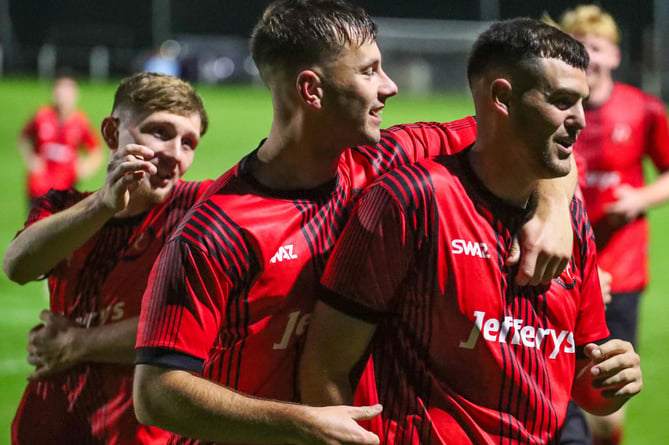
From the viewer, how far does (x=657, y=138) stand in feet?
21.6

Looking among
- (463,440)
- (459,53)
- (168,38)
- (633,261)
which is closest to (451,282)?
(463,440)

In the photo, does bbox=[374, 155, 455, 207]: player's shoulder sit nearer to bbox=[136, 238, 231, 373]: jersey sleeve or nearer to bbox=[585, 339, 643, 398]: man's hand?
bbox=[136, 238, 231, 373]: jersey sleeve

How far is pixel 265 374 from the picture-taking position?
288 cm

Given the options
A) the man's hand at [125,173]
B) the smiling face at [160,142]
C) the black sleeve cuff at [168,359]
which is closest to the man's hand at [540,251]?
the black sleeve cuff at [168,359]

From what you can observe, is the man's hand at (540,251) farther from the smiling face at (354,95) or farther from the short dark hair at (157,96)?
the short dark hair at (157,96)

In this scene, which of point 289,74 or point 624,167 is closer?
point 289,74

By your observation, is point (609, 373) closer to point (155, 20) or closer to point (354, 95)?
point (354, 95)

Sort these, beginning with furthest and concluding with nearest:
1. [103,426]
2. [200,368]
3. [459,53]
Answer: [459,53]
[103,426]
[200,368]

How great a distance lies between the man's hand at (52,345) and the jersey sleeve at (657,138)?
4.37 meters

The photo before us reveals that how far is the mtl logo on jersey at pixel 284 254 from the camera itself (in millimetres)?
2840

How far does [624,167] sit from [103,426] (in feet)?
13.6

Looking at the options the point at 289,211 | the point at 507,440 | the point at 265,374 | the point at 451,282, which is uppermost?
the point at 289,211

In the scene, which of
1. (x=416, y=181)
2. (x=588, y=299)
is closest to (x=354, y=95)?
(x=416, y=181)

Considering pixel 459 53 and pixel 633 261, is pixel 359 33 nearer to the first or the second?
pixel 633 261
